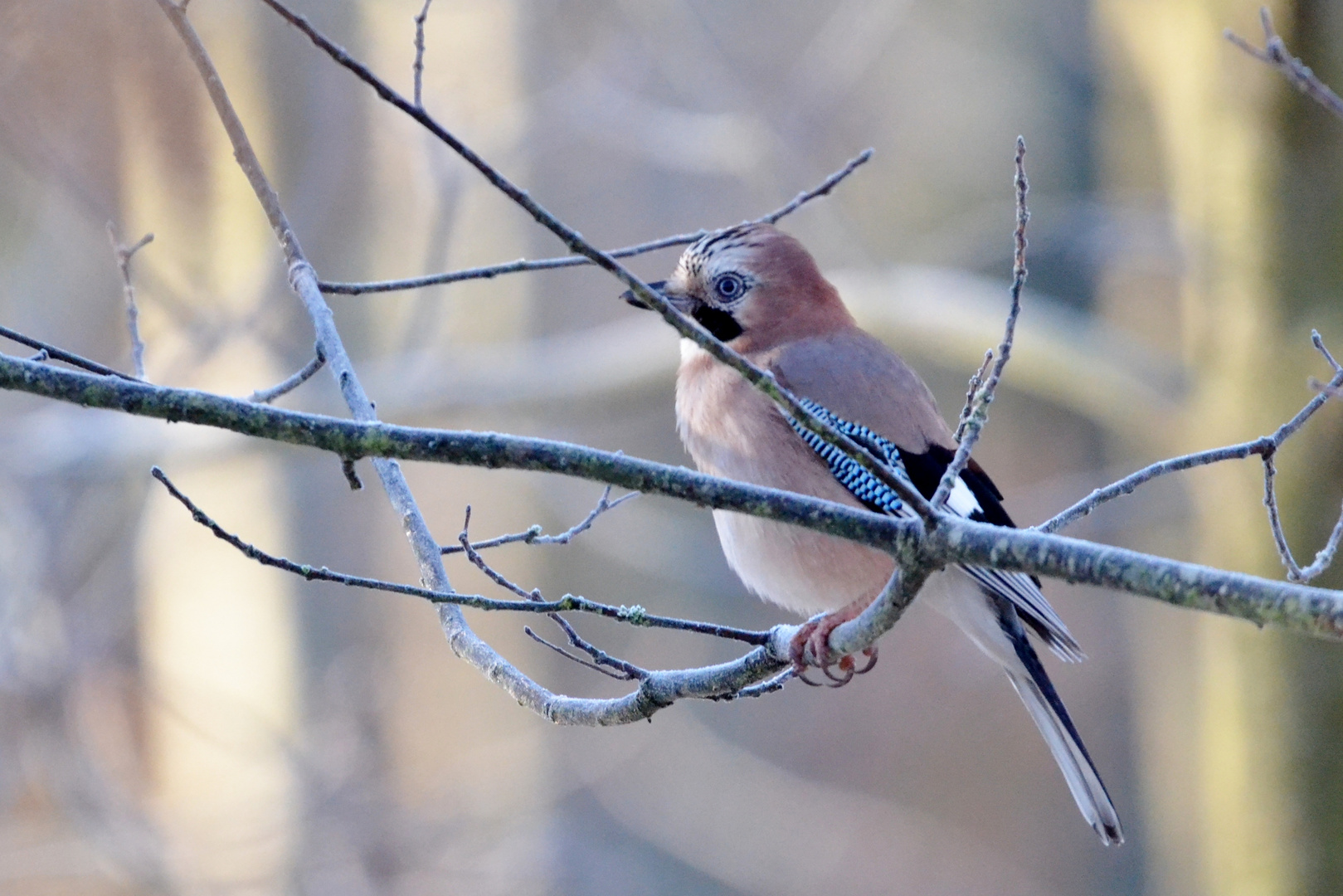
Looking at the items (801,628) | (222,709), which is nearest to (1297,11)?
(801,628)

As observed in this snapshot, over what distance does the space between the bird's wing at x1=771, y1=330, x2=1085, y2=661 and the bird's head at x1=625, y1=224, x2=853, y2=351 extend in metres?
0.12

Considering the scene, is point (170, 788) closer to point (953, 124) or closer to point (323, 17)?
point (323, 17)

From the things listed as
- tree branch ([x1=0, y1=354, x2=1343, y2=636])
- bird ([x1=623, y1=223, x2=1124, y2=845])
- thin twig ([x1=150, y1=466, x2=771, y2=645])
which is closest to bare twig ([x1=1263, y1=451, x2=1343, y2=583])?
tree branch ([x1=0, y1=354, x2=1343, y2=636])

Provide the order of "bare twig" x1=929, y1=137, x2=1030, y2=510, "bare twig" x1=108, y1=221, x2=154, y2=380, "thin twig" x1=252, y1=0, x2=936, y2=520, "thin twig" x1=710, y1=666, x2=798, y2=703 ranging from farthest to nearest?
"bare twig" x1=108, y1=221, x2=154, y2=380 → "thin twig" x1=710, y1=666, x2=798, y2=703 → "bare twig" x1=929, y1=137, x2=1030, y2=510 → "thin twig" x1=252, y1=0, x2=936, y2=520

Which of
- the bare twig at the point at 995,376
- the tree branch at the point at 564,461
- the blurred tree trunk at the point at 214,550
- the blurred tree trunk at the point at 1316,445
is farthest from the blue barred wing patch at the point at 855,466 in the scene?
the blurred tree trunk at the point at 214,550

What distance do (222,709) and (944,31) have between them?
583cm

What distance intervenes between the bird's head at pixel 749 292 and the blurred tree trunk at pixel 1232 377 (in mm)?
1618

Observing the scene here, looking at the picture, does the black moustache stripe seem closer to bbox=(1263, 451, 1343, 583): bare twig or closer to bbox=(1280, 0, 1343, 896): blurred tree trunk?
bbox=(1263, 451, 1343, 583): bare twig

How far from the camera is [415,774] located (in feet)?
23.7

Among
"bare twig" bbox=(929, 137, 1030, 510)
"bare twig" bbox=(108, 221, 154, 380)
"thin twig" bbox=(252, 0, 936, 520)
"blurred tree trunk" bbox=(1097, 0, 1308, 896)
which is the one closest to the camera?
"thin twig" bbox=(252, 0, 936, 520)

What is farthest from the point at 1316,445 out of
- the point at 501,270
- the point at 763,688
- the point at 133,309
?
the point at 133,309

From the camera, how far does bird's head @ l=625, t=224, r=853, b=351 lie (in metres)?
3.31

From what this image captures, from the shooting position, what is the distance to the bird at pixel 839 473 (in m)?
2.75

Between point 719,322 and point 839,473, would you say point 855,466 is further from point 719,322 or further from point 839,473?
point 719,322
